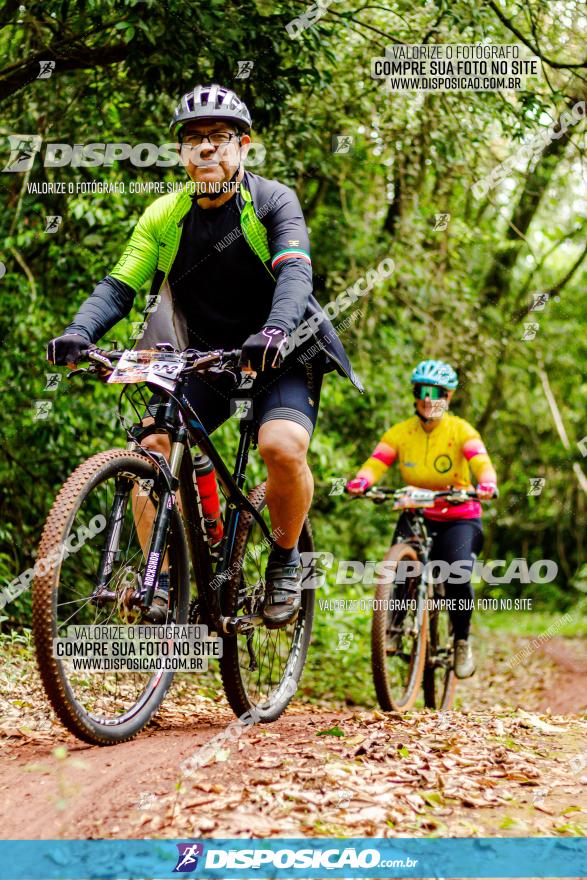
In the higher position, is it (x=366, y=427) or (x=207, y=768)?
(x=366, y=427)

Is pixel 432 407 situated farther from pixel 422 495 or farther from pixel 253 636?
pixel 253 636

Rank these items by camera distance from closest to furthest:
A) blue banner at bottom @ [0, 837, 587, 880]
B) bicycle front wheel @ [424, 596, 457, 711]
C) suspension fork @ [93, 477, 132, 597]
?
blue banner at bottom @ [0, 837, 587, 880], suspension fork @ [93, 477, 132, 597], bicycle front wheel @ [424, 596, 457, 711]

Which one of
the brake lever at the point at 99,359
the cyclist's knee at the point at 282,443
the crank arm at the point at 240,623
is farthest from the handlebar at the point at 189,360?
the crank arm at the point at 240,623

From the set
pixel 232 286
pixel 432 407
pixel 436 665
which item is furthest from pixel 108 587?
pixel 436 665

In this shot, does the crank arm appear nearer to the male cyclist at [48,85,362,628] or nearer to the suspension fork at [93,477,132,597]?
the male cyclist at [48,85,362,628]

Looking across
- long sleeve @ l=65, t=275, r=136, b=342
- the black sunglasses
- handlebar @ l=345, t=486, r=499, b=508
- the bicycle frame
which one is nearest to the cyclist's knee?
the bicycle frame

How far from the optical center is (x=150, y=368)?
3.49m

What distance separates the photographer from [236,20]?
6039 mm

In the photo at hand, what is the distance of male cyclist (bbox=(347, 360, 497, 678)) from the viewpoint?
639 centimetres

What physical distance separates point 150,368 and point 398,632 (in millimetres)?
3254

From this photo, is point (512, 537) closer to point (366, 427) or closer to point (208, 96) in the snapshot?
point (366, 427)

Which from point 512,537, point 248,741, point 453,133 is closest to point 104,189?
point 453,133

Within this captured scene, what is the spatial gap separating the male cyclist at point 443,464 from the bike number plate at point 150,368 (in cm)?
297

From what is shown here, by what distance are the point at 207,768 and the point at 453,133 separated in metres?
6.77
